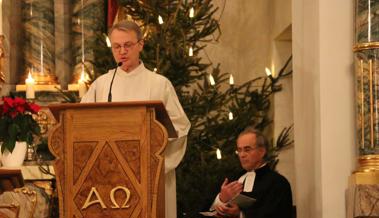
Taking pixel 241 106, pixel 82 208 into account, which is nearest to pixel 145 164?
pixel 82 208

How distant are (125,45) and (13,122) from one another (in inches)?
49.8

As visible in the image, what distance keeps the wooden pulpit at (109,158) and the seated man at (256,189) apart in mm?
1627

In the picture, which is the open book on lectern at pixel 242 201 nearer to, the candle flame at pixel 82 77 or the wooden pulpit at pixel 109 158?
the wooden pulpit at pixel 109 158

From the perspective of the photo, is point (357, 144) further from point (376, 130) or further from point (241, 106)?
point (241, 106)

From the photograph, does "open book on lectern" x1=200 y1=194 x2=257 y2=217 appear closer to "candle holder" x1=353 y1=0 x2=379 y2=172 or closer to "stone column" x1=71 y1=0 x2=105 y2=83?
"candle holder" x1=353 y1=0 x2=379 y2=172

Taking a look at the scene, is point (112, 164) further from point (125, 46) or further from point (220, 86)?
point (220, 86)

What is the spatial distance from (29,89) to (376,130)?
415cm

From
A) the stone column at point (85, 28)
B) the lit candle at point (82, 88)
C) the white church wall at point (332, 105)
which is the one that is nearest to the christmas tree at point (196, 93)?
the lit candle at point (82, 88)

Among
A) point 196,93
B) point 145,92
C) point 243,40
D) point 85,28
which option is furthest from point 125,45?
point 243,40

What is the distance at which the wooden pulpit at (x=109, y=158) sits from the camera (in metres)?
6.21

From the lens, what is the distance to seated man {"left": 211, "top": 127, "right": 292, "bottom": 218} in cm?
785

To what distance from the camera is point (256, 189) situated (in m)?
8.35

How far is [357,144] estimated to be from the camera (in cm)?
805

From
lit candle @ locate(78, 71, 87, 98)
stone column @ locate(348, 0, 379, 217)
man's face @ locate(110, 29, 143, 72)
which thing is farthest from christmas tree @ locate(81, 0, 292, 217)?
man's face @ locate(110, 29, 143, 72)
